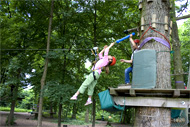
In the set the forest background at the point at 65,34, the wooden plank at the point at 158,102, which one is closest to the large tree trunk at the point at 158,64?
the wooden plank at the point at 158,102

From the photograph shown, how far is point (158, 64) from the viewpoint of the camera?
374 centimetres

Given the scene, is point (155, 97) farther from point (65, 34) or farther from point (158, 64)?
point (65, 34)

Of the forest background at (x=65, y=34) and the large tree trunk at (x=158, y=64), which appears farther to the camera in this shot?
the forest background at (x=65, y=34)

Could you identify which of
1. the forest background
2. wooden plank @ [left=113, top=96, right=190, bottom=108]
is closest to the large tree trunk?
wooden plank @ [left=113, top=96, right=190, bottom=108]

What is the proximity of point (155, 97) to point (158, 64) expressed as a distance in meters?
0.70

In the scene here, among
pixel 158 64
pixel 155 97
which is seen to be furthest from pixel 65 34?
pixel 155 97

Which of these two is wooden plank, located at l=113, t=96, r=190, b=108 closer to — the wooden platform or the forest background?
the wooden platform

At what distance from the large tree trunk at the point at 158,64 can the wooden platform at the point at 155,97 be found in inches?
6.7

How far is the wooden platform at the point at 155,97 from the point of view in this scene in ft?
11.0

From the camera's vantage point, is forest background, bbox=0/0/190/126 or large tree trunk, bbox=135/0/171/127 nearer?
large tree trunk, bbox=135/0/171/127

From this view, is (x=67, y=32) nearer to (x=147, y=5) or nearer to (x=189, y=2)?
(x=189, y=2)

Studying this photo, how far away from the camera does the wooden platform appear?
3353 millimetres

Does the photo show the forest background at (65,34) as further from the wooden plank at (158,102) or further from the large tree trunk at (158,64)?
the wooden plank at (158,102)

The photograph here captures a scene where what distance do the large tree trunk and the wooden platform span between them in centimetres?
17
